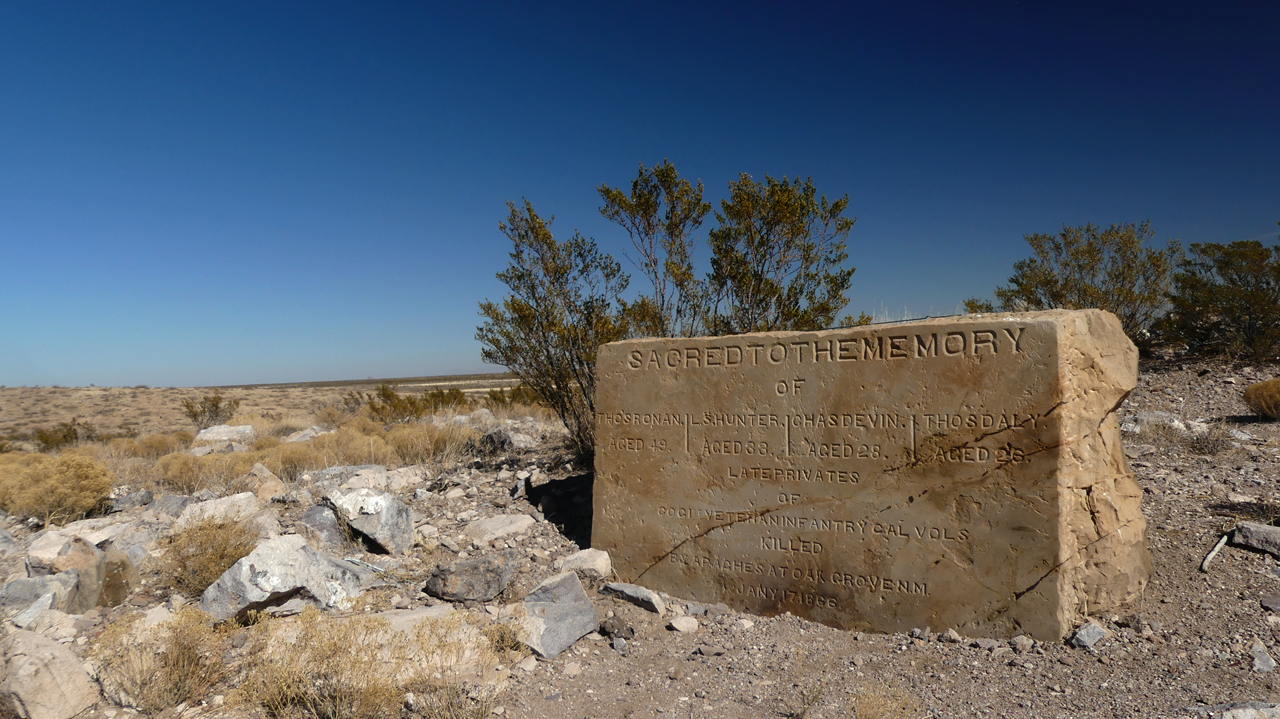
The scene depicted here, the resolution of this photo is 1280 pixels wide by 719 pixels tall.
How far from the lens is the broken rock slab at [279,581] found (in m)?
3.90

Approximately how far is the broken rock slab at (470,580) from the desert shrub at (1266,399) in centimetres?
989

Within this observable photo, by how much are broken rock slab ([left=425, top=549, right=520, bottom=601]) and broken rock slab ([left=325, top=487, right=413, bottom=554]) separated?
1004mm

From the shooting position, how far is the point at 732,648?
3801 millimetres

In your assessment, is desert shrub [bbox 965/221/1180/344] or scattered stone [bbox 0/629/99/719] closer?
scattered stone [bbox 0/629/99/719]

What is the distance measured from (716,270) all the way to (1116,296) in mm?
10866

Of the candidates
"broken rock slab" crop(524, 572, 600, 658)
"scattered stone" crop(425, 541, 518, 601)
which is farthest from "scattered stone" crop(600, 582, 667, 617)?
"scattered stone" crop(425, 541, 518, 601)

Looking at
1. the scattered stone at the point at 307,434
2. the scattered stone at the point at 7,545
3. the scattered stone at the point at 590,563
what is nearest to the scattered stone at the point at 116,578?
the scattered stone at the point at 7,545

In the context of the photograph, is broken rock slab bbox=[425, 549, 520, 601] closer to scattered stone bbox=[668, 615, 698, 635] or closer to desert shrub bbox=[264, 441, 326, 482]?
scattered stone bbox=[668, 615, 698, 635]

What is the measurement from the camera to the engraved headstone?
369 centimetres

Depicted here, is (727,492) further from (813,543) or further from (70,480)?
(70,480)

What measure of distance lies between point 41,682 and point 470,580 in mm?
2211

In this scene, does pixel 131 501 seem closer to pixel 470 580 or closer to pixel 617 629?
pixel 470 580

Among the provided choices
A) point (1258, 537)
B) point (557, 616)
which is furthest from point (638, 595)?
point (1258, 537)

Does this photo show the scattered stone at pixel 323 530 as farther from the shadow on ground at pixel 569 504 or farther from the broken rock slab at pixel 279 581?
the shadow on ground at pixel 569 504
